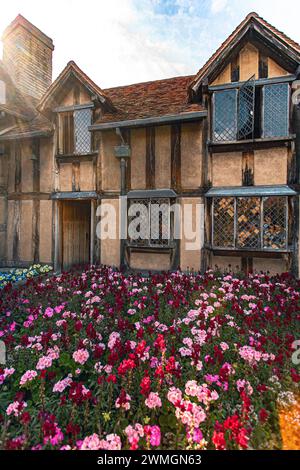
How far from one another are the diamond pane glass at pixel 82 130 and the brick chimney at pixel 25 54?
537 centimetres

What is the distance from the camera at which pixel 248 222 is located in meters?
7.20

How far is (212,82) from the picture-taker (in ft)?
24.2

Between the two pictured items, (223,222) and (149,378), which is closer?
(149,378)

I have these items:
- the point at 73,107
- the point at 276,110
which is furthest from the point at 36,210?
the point at 276,110

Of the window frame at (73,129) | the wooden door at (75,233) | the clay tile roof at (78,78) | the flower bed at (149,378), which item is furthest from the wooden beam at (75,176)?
the flower bed at (149,378)

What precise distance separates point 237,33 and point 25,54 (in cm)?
988

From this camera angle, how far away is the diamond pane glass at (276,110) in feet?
22.2

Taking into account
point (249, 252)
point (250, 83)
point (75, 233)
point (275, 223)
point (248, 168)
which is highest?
point (250, 83)

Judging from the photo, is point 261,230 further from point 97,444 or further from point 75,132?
point 75,132

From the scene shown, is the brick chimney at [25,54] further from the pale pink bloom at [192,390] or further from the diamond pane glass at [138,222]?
the pale pink bloom at [192,390]

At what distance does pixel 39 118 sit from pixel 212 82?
6654 millimetres

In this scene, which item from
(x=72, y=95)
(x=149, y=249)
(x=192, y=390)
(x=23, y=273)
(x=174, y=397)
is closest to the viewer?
(x=174, y=397)

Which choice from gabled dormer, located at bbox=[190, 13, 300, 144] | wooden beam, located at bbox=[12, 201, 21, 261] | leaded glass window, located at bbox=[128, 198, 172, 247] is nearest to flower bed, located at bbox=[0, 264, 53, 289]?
wooden beam, located at bbox=[12, 201, 21, 261]

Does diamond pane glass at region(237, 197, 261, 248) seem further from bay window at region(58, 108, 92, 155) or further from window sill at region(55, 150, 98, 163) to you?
bay window at region(58, 108, 92, 155)
